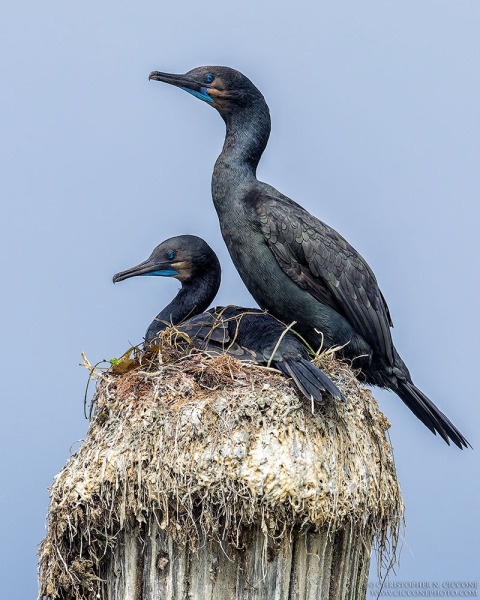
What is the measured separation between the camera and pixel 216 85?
745cm

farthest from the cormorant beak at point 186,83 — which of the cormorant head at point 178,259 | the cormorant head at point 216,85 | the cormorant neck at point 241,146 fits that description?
the cormorant head at point 178,259

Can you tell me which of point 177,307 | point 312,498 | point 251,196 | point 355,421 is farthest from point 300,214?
point 312,498

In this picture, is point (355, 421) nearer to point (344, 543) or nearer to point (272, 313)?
point (344, 543)

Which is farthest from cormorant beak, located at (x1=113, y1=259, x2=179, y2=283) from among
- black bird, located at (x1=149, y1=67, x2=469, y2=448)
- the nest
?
the nest

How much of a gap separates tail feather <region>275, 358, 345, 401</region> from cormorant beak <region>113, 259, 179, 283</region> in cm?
174

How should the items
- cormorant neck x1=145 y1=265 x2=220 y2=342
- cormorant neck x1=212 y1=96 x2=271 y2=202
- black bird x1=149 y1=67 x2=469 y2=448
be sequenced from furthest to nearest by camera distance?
1. cormorant neck x1=145 y1=265 x2=220 y2=342
2. cormorant neck x1=212 y1=96 x2=271 y2=202
3. black bird x1=149 y1=67 x2=469 y2=448

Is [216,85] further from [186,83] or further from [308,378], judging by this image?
[308,378]

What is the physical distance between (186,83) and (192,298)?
4.39 ft

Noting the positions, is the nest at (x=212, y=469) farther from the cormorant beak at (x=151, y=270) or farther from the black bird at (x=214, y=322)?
the cormorant beak at (x=151, y=270)

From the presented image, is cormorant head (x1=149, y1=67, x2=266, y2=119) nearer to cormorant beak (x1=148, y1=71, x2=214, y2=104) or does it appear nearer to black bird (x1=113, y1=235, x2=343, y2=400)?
cormorant beak (x1=148, y1=71, x2=214, y2=104)

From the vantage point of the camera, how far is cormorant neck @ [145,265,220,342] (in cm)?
778

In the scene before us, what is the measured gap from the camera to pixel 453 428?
24.0ft

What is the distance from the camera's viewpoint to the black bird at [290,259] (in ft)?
23.3

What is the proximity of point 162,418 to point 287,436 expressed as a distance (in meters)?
0.59
